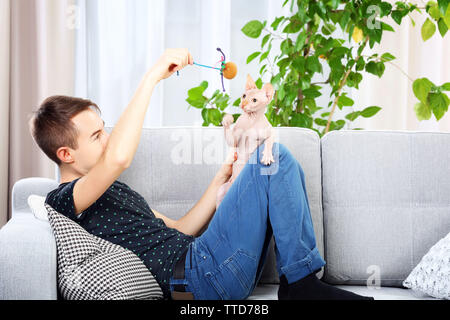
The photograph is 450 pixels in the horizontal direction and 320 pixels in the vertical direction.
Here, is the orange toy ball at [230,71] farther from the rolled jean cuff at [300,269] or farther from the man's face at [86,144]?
the rolled jean cuff at [300,269]

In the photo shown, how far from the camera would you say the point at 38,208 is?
113 centimetres

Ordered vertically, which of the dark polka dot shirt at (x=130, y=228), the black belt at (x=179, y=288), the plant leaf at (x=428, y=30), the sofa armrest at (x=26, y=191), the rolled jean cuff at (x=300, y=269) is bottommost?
the black belt at (x=179, y=288)

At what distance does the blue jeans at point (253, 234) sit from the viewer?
1.04m

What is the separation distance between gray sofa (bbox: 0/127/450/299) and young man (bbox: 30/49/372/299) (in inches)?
6.8

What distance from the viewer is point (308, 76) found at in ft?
5.41

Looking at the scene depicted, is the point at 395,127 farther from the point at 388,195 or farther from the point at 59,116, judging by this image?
the point at 59,116

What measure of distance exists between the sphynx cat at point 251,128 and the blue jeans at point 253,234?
0.12ft

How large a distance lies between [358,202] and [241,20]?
1.20 m

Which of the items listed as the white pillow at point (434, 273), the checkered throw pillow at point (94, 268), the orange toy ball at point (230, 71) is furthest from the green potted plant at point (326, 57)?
the checkered throw pillow at point (94, 268)

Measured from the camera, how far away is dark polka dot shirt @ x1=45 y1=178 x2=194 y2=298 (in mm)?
1081

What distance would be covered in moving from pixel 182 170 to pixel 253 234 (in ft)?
1.20

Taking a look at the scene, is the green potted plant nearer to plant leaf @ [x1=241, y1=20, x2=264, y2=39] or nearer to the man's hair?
plant leaf @ [x1=241, y1=20, x2=264, y2=39]

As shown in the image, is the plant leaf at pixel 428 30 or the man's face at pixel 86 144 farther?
the plant leaf at pixel 428 30

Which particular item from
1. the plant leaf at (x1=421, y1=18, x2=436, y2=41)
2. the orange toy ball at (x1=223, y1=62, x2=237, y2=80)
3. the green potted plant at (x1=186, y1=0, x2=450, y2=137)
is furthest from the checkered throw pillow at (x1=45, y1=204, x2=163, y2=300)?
the plant leaf at (x1=421, y1=18, x2=436, y2=41)
